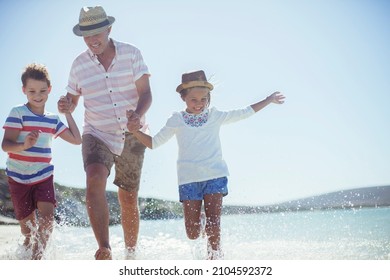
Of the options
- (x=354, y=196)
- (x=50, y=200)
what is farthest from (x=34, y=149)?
(x=354, y=196)

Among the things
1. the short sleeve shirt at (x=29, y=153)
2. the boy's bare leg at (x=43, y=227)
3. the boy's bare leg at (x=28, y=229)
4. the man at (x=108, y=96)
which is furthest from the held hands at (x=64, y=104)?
the boy's bare leg at (x=28, y=229)

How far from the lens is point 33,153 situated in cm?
460

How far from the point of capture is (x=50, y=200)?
4.56 m

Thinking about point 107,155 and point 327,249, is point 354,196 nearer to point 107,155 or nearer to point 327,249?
point 327,249

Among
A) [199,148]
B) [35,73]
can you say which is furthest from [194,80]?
[35,73]

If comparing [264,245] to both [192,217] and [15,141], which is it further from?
[15,141]

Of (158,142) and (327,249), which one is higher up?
(158,142)

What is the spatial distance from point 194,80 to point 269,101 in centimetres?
69

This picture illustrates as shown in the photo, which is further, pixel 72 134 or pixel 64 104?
pixel 72 134

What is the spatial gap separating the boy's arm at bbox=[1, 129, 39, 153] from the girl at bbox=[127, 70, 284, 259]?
2.60ft

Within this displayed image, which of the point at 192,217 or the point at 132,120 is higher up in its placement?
the point at 132,120

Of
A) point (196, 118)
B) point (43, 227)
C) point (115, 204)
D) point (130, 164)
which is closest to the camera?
point (43, 227)

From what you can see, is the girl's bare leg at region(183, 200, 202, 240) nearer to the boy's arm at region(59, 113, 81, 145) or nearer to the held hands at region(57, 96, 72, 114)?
the boy's arm at region(59, 113, 81, 145)

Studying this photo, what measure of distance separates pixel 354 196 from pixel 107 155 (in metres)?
5.90
